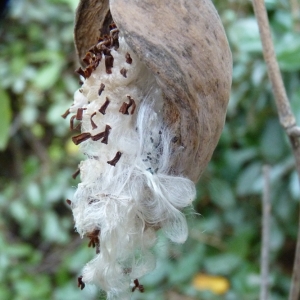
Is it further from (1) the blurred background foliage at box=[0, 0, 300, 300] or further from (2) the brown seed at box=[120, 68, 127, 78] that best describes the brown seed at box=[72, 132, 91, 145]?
(1) the blurred background foliage at box=[0, 0, 300, 300]

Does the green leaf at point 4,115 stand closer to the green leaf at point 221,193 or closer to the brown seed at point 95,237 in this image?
the brown seed at point 95,237

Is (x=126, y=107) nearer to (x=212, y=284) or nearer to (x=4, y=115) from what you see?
(x=4, y=115)

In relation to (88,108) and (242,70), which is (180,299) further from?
(88,108)

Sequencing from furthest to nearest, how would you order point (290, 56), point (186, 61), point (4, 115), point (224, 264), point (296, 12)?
1. point (224, 264)
2. point (296, 12)
3. point (290, 56)
4. point (4, 115)
5. point (186, 61)

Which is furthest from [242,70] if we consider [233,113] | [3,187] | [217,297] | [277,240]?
[3,187]

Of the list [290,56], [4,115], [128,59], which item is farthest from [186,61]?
[290,56]

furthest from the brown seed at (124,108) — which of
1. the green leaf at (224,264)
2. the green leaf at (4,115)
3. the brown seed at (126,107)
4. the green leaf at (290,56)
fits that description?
the green leaf at (224,264)

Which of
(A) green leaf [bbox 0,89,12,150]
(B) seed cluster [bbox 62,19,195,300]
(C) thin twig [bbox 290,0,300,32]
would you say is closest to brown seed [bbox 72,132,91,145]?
(B) seed cluster [bbox 62,19,195,300]
